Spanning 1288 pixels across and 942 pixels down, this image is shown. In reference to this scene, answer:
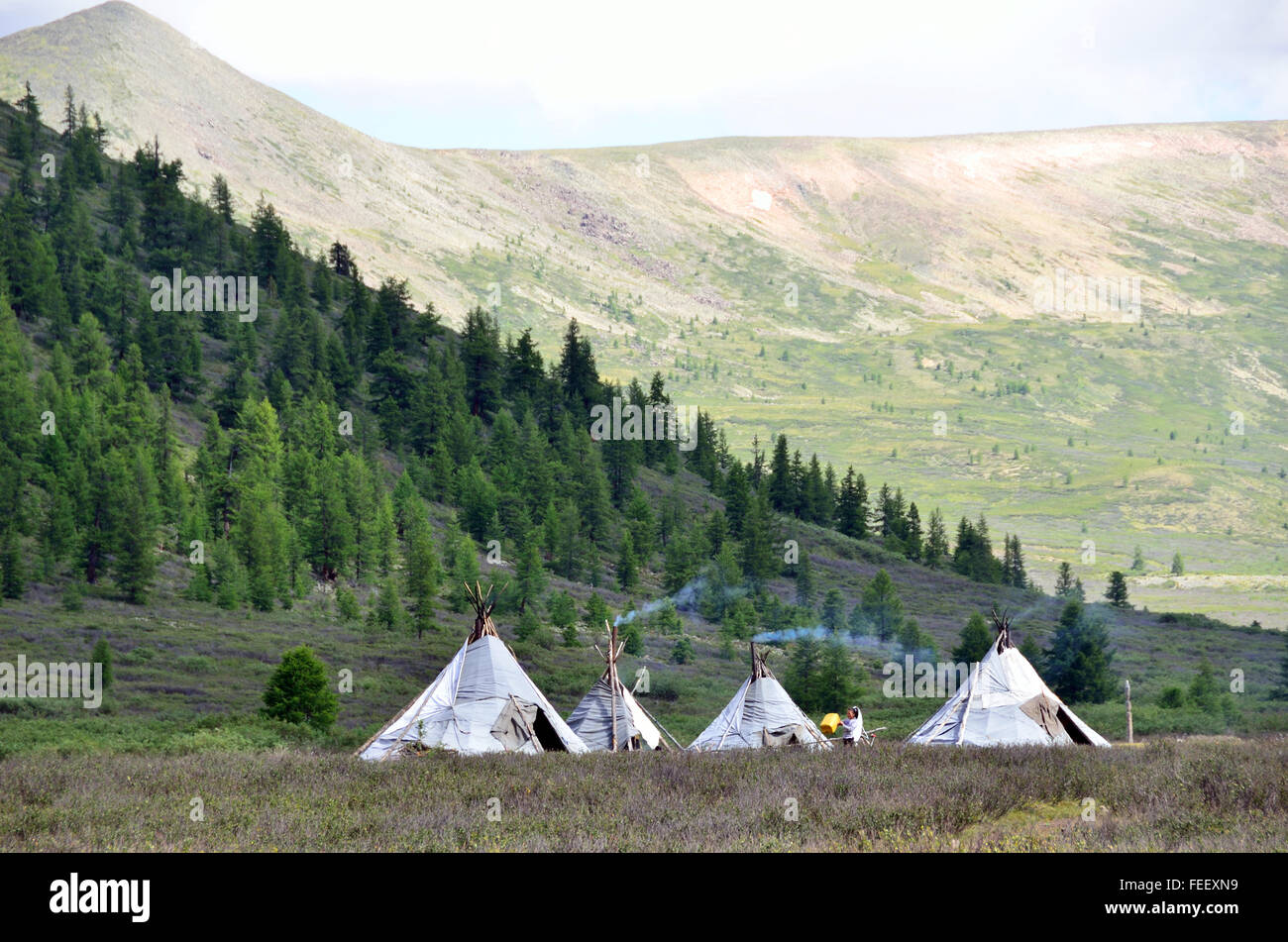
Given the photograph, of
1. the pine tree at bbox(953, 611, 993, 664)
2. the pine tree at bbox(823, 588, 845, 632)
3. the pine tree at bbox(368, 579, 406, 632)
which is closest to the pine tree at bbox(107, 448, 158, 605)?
the pine tree at bbox(368, 579, 406, 632)

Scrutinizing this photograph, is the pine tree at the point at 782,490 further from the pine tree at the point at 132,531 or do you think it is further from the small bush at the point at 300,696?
the small bush at the point at 300,696

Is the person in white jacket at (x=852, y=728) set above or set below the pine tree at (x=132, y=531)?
below

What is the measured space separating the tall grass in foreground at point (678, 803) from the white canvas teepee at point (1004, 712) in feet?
37.5

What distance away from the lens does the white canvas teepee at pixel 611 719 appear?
32500 millimetres

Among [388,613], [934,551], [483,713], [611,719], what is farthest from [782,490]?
[483,713]

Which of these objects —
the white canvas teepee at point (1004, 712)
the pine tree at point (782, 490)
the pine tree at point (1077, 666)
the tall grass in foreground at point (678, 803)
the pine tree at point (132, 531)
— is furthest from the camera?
the pine tree at point (782, 490)

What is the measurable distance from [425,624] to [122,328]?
1702 inches

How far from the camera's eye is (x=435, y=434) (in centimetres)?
9750

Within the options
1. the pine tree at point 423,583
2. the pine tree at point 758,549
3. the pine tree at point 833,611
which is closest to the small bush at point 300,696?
the pine tree at point 423,583

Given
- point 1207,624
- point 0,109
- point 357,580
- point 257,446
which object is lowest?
point 1207,624

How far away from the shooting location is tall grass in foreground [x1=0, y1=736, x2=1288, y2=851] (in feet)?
41.1
